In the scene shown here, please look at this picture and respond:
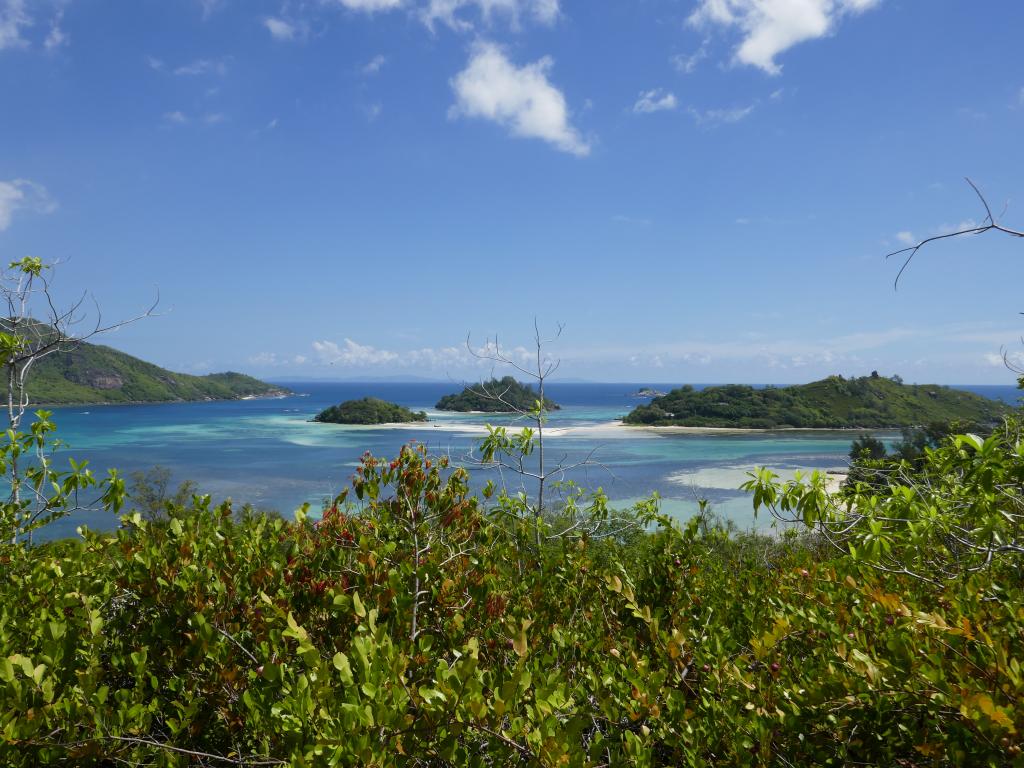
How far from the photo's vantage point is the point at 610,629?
3.69m

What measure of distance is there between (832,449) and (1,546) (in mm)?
80247

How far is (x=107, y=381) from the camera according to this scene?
156500mm

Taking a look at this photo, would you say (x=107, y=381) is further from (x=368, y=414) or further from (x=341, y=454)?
(x=341, y=454)

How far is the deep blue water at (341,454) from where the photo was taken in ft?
141

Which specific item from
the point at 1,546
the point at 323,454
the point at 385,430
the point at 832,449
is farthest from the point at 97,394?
the point at 1,546

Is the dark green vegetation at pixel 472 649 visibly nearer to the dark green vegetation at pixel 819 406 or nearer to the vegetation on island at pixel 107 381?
the dark green vegetation at pixel 819 406

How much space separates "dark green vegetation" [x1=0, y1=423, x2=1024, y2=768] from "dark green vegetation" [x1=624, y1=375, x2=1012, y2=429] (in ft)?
331

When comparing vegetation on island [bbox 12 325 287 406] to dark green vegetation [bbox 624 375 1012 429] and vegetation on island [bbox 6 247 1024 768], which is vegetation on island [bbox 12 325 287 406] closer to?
dark green vegetation [bbox 624 375 1012 429]

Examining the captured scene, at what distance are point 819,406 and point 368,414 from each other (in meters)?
81.3

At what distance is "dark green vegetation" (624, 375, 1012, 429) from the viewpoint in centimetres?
9881

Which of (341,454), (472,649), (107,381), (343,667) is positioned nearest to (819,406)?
(341,454)

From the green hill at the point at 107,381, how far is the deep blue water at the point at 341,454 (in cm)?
3338

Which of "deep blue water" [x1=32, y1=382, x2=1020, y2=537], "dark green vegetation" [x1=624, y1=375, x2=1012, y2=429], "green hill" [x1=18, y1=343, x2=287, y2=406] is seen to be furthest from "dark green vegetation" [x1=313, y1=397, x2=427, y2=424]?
"green hill" [x1=18, y1=343, x2=287, y2=406]

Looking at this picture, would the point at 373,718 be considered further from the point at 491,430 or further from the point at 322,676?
the point at 491,430
